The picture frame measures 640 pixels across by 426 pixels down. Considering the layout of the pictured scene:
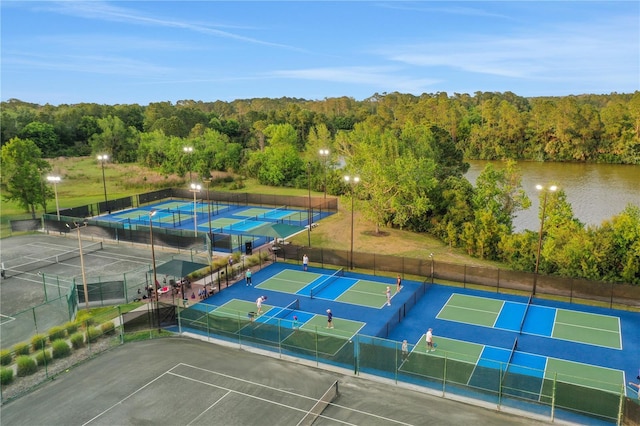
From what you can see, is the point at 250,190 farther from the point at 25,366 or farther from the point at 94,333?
the point at 25,366

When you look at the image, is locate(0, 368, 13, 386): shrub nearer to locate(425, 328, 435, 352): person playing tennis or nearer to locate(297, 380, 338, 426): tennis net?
locate(297, 380, 338, 426): tennis net

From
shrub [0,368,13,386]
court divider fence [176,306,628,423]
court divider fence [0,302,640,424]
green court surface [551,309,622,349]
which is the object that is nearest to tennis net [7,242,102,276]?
court divider fence [0,302,640,424]

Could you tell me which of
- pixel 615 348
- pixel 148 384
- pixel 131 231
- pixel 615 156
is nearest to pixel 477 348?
pixel 615 348

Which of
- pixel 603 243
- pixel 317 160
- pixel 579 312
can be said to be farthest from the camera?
pixel 317 160

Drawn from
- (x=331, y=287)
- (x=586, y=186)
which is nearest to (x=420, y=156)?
(x=331, y=287)

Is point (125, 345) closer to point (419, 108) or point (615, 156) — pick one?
point (615, 156)

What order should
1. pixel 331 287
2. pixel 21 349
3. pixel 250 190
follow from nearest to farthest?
pixel 21 349 → pixel 331 287 → pixel 250 190
